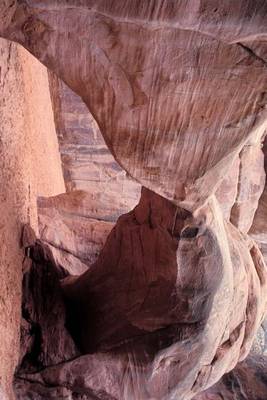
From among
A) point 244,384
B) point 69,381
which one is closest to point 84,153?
point 244,384

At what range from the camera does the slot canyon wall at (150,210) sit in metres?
1.58

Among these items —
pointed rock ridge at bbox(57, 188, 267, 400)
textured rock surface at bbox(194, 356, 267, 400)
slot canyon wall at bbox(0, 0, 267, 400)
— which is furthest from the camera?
textured rock surface at bbox(194, 356, 267, 400)

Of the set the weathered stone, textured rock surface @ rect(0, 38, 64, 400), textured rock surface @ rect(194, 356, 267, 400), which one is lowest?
textured rock surface @ rect(194, 356, 267, 400)

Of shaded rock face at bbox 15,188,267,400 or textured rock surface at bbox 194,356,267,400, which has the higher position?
shaded rock face at bbox 15,188,267,400

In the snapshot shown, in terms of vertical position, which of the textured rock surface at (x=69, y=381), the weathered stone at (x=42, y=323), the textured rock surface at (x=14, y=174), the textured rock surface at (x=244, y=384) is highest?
the textured rock surface at (x=14, y=174)

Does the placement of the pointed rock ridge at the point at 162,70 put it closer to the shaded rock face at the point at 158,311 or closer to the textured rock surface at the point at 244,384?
the shaded rock face at the point at 158,311

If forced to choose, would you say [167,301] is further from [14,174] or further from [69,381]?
[14,174]

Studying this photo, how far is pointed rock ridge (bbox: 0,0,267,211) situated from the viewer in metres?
1.47

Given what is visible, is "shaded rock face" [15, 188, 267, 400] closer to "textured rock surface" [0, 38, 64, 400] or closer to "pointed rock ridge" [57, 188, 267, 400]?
"pointed rock ridge" [57, 188, 267, 400]

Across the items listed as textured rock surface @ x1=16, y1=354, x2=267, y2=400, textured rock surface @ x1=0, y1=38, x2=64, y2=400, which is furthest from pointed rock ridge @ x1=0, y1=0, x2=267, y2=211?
textured rock surface @ x1=16, y1=354, x2=267, y2=400

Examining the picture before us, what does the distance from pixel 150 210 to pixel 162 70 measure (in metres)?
1.27

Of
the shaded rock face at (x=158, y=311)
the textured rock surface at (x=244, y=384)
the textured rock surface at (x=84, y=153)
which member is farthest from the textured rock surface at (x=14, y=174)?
the textured rock surface at (x=244, y=384)

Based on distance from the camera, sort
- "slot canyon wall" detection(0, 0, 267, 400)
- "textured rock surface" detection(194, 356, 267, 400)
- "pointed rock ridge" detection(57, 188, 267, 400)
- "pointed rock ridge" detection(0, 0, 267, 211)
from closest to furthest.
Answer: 1. "pointed rock ridge" detection(0, 0, 267, 211)
2. "slot canyon wall" detection(0, 0, 267, 400)
3. "pointed rock ridge" detection(57, 188, 267, 400)
4. "textured rock surface" detection(194, 356, 267, 400)

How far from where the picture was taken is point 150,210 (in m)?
2.81
